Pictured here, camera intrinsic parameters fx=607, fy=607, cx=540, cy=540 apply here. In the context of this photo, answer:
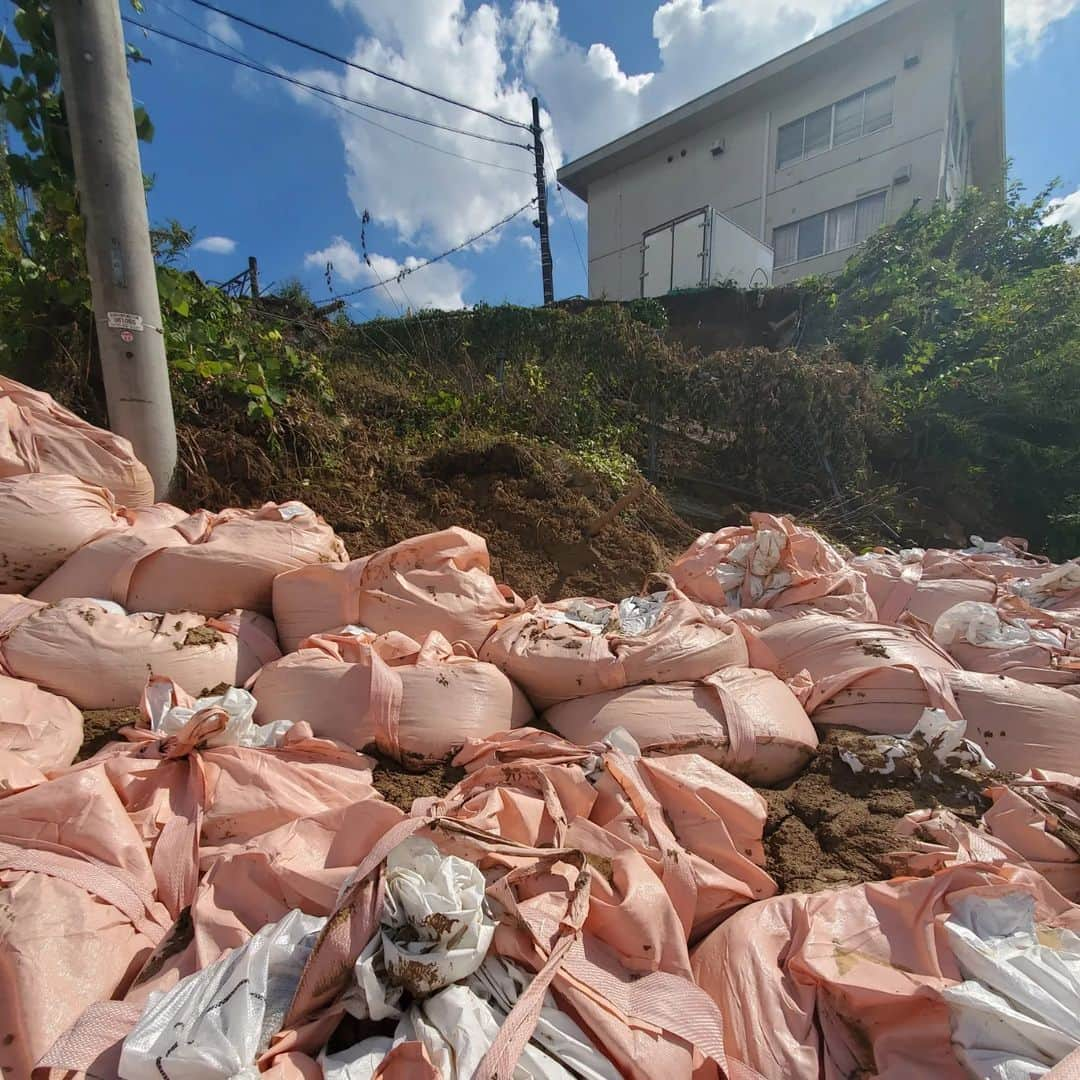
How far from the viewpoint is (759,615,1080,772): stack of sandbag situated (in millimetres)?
1626

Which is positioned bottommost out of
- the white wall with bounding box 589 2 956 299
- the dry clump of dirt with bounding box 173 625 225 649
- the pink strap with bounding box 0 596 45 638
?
the dry clump of dirt with bounding box 173 625 225 649

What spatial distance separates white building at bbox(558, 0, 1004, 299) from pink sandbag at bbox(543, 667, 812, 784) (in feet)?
33.3

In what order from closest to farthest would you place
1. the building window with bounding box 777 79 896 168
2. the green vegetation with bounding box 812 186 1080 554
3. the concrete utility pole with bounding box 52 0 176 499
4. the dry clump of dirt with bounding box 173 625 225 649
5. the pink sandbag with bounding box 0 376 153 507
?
the dry clump of dirt with bounding box 173 625 225 649, the pink sandbag with bounding box 0 376 153 507, the concrete utility pole with bounding box 52 0 176 499, the green vegetation with bounding box 812 186 1080 554, the building window with bounding box 777 79 896 168

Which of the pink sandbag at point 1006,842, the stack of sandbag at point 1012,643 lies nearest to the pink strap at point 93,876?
the pink sandbag at point 1006,842

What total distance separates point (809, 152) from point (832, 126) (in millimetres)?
502

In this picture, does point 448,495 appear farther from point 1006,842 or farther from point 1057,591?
point 1057,591

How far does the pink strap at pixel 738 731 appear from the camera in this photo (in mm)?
1518

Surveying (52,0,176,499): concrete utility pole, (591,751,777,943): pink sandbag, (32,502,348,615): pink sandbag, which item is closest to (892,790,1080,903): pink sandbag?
(591,751,777,943): pink sandbag

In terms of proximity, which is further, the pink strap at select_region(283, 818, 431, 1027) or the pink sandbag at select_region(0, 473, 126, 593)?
the pink sandbag at select_region(0, 473, 126, 593)

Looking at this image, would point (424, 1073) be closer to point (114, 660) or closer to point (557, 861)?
point (557, 861)

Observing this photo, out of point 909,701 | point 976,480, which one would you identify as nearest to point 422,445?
point 909,701

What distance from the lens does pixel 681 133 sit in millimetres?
12438

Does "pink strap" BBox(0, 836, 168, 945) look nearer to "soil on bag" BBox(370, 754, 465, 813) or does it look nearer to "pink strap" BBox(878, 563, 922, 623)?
"soil on bag" BBox(370, 754, 465, 813)

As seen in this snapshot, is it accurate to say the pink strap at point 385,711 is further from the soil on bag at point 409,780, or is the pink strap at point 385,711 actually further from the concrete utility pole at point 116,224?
the concrete utility pole at point 116,224
